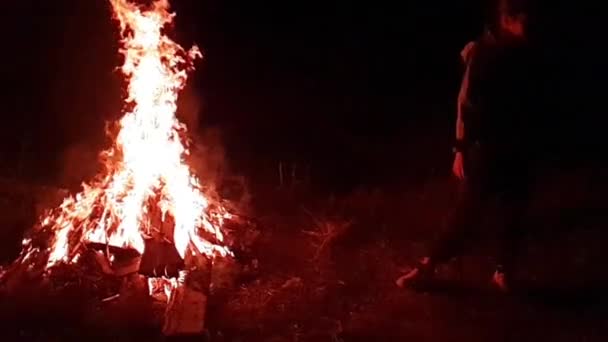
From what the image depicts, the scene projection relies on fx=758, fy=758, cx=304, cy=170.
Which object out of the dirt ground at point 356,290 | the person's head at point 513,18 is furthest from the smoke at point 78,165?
the person's head at point 513,18

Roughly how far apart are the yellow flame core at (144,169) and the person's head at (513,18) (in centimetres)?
264

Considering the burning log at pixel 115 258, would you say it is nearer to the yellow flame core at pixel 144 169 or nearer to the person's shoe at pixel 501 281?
the yellow flame core at pixel 144 169

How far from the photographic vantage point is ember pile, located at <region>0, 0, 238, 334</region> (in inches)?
231

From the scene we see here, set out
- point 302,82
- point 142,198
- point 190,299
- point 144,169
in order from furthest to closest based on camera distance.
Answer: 1. point 302,82
2. point 144,169
3. point 142,198
4. point 190,299

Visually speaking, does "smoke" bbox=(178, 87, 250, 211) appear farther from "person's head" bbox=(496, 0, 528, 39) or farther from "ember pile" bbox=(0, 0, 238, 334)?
"person's head" bbox=(496, 0, 528, 39)

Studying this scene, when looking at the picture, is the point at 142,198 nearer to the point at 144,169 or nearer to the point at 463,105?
the point at 144,169

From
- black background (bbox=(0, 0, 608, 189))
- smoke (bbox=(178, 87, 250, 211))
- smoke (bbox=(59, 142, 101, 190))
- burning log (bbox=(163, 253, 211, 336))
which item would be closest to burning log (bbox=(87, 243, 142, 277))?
burning log (bbox=(163, 253, 211, 336))

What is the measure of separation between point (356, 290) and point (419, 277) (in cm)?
49

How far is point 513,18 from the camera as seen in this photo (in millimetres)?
5125

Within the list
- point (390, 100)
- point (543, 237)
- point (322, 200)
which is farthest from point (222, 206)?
point (390, 100)

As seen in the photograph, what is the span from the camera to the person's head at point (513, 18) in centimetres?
508

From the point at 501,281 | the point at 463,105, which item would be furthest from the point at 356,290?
the point at 463,105

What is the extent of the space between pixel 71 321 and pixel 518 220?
3314 mm

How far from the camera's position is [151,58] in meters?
6.20
